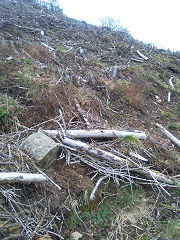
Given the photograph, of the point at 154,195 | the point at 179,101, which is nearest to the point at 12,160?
the point at 154,195

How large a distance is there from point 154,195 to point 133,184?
393 mm

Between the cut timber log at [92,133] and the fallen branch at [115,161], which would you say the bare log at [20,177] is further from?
the cut timber log at [92,133]

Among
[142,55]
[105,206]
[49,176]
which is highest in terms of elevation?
[142,55]

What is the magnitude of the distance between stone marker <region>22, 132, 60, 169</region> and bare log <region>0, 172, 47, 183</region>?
27 centimetres

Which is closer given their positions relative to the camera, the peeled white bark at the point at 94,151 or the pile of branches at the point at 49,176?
the pile of branches at the point at 49,176

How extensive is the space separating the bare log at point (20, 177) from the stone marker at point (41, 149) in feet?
0.90

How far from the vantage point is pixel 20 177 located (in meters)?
2.32

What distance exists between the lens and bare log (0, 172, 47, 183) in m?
2.25

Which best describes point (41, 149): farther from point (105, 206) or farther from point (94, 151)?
point (105, 206)

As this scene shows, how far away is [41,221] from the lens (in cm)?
222

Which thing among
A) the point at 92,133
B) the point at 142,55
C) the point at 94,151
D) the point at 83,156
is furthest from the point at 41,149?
the point at 142,55

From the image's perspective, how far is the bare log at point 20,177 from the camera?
225 cm

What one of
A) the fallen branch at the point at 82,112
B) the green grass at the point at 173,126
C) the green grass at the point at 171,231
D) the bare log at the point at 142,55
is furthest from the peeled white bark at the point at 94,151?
the bare log at the point at 142,55

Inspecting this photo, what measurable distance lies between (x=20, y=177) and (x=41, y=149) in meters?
0.57
